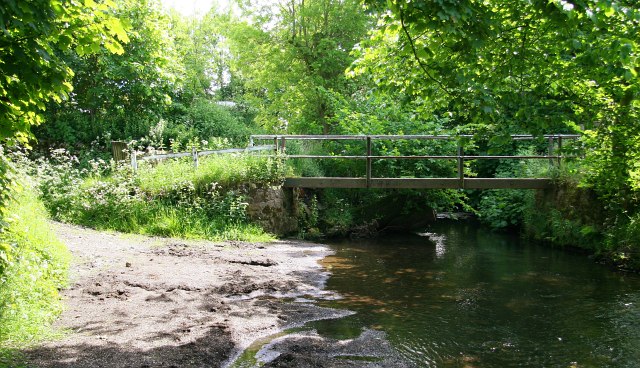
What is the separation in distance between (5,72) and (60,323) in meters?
2.79

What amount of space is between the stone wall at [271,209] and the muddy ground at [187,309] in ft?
8.63

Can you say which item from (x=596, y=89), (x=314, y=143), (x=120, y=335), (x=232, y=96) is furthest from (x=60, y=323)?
(x=232, y=96)

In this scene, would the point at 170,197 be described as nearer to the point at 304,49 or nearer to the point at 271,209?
the point at 271,209

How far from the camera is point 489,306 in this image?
7773mm

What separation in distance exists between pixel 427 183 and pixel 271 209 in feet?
12.9

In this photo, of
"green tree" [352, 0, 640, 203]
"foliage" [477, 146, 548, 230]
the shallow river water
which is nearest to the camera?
"green tree" [352, 0, 640, 203]

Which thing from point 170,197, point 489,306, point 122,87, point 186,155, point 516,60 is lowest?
point 489,306

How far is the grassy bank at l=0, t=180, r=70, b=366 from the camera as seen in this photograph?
520 centimetres

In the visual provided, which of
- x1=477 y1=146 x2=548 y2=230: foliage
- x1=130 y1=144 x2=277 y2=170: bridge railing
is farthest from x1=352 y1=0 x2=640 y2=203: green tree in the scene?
x1=130 y1=144 x2=277 y2=170: bridge railing

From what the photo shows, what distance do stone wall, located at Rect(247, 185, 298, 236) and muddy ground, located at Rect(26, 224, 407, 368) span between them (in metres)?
2.63

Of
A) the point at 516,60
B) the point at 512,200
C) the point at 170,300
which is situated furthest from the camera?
the point at 512,200

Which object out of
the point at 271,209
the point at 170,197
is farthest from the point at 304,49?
the point at 170,197

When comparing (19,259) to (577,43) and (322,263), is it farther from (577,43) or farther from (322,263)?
(577,43)

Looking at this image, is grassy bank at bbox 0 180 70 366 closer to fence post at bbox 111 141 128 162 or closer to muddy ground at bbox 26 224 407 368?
muddy ground at bbox 26 224 407 368
